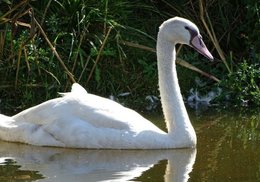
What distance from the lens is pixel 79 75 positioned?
12273 millimetres

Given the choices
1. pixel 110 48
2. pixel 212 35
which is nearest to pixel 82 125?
pixel 110 48

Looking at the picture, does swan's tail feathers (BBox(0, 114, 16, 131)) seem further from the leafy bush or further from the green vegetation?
the leafy bush

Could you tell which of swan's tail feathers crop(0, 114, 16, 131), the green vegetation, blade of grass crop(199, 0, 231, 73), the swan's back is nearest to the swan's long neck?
the swan's back

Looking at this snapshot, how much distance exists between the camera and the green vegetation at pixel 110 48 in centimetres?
1181

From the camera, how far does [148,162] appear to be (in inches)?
336

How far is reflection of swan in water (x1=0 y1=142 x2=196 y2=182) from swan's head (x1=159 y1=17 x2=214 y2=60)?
118 centimetres

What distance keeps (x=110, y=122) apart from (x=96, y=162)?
28.0 inches

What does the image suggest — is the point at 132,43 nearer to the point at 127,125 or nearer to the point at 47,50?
the point at 47,50

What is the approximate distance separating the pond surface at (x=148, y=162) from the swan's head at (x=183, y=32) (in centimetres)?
99

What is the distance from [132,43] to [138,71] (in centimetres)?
44

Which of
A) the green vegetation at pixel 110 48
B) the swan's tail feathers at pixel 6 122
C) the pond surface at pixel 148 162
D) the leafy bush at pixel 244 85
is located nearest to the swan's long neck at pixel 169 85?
the pond surface at pixel 148 162

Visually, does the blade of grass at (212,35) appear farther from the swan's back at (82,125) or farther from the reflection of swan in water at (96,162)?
the reflection of swan in water at (96,162)

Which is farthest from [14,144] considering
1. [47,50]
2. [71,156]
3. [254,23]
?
[254,23]

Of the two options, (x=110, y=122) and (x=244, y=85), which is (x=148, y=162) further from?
(x=244, y=85)
